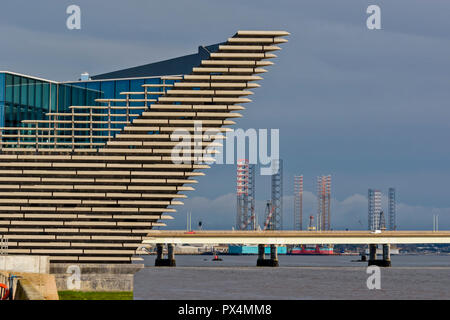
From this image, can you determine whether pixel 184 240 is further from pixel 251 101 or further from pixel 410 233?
pixel 251 101

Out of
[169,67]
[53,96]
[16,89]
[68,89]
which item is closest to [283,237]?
[169,67]

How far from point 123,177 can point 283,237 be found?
3534 inches

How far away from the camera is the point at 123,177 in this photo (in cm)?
5553

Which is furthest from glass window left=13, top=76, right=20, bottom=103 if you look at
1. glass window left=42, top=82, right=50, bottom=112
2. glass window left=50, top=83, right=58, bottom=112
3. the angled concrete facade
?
the angled concrete facade

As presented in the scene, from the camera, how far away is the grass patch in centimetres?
4875

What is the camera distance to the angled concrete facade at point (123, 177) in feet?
181

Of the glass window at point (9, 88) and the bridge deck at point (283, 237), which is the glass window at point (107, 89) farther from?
the bridge deck at point (283, 237)

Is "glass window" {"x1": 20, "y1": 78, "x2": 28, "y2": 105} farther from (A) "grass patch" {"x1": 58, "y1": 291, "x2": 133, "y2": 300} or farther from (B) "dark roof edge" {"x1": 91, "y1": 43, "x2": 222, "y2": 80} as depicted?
(A) "grass patch" {"x1": 58, "y1": 291, "x2": 133, "y2": 300}

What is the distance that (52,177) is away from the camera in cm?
5553

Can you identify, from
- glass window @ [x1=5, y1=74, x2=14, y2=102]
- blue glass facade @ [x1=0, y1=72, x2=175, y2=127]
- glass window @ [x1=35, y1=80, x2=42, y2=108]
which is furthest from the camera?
glass window @ [x1=35, y1=80, x2=42, y2=108]

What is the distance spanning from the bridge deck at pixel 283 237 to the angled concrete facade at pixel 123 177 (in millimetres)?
82740

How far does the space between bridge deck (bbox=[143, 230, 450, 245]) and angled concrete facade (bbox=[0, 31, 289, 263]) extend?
271ft

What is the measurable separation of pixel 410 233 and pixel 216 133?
317 feet
